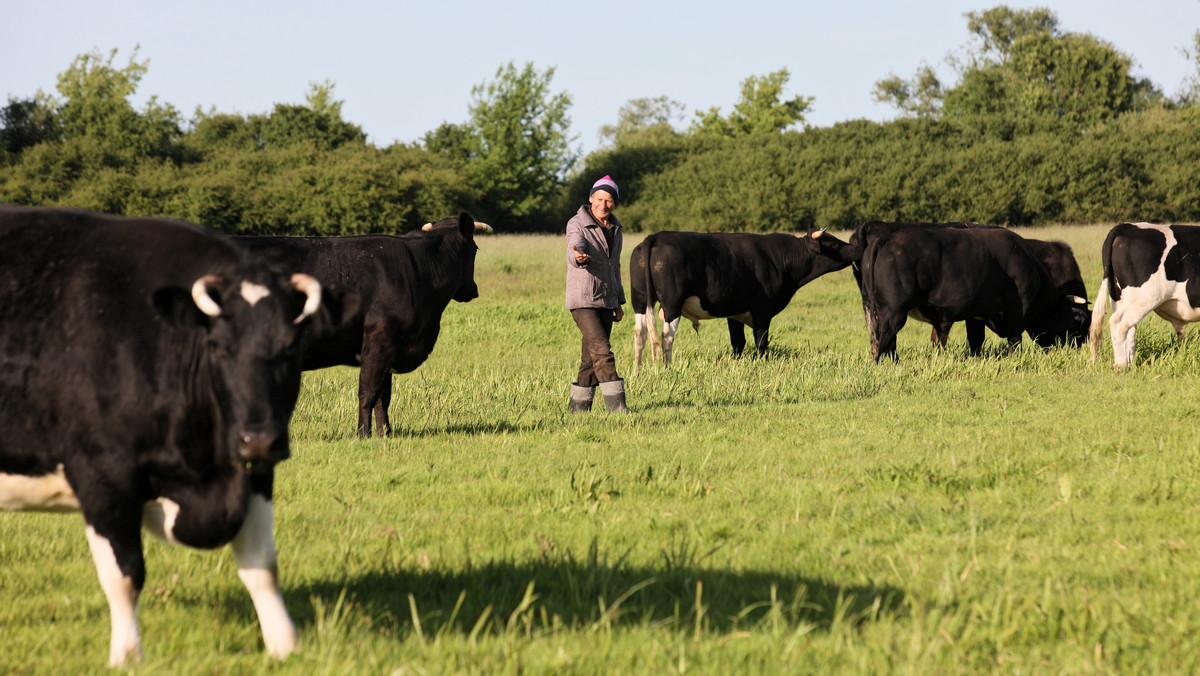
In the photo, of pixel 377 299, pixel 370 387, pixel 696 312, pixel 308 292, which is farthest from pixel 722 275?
pixel 308 292

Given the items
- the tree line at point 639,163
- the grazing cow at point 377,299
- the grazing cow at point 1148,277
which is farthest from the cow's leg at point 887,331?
the tree line at point 639,163

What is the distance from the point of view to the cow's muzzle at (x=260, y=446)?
3.10 meters

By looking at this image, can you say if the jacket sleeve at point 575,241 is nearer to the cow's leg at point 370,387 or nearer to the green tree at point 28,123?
the cow's leg at point 370,387

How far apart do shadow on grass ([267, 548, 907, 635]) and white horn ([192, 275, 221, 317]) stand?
3.54 ft

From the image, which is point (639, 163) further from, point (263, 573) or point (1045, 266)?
point (263, 573)

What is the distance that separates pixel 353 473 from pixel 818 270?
992cm

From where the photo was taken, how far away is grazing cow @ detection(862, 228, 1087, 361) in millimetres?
→ 12836

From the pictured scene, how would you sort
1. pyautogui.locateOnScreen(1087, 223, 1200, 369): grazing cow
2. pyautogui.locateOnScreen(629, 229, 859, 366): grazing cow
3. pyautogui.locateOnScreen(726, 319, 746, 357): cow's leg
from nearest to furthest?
pyautogui.locateOnScreen(1087, 223, 1200, 369): grazing cow → pyautogui.locateOnScreen(629, 229, 859, 366): grazing cow → pyautogui.locateOnScreen(726, 319, 746, 357): cow's leg

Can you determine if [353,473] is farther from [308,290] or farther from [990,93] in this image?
[990,93]

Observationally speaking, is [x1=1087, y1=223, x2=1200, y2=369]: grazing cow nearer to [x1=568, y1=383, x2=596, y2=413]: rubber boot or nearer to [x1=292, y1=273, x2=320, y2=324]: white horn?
[x1=568, y1=383, x2=596, y2=413]: rubber boot

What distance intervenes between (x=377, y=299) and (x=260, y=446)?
212 inches

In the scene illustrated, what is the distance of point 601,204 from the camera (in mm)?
8898

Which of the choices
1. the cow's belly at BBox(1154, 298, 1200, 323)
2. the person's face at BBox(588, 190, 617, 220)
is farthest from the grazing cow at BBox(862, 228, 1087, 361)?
the person's face at BBox(588, 190, 617, 220)

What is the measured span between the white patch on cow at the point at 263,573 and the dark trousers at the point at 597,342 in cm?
540
